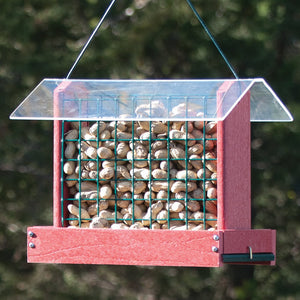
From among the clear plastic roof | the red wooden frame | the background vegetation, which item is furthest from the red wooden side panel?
the background vegetation

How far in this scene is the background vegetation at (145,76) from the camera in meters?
7.78

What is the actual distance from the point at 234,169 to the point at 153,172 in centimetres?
32

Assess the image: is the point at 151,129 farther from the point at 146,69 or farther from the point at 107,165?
the point at 146,69

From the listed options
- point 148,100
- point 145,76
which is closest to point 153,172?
point 148,100

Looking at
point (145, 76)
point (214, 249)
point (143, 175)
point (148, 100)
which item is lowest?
point (214, 249)

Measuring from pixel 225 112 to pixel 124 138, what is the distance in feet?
1.58

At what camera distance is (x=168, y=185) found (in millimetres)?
3377

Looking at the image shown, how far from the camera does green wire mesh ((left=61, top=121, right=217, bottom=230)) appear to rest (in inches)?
133

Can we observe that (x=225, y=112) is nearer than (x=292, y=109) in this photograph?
Yes

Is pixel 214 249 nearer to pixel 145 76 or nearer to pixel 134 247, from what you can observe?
pixel 134 247

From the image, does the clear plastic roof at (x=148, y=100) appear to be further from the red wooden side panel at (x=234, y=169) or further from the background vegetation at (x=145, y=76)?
the background vegetation at (x=145, y=76)

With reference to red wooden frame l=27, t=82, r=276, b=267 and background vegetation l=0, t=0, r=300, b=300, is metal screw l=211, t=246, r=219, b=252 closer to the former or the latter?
red wooden frame l=27, t=82, r=276, b=267

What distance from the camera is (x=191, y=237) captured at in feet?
10.5

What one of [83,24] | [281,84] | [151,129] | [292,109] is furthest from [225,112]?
[83,24]
